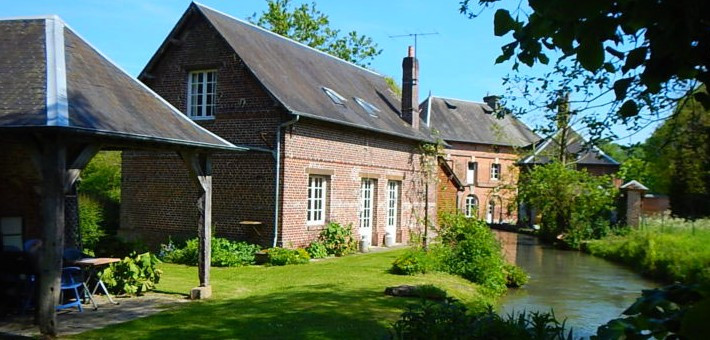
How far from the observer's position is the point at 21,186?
35.7 ft

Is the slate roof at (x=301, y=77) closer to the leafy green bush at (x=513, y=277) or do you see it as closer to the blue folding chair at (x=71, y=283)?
the leafy green bush at (x=513, y=277)

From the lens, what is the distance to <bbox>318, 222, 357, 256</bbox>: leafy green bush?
1739cm

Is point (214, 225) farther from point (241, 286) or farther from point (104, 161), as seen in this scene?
point (104, 161)

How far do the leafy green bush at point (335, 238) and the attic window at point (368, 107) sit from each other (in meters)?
4.59

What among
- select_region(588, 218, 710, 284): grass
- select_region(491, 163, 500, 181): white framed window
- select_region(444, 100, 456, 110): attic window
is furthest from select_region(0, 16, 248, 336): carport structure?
select_region(491, 163, 500, 181): white framed window

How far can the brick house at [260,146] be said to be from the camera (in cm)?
1602

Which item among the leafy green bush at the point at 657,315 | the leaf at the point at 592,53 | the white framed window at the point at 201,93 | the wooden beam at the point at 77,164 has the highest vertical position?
the white framed window at the point at 201,93

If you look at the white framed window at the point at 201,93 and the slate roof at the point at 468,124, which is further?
the slate roof at the point at 468,124

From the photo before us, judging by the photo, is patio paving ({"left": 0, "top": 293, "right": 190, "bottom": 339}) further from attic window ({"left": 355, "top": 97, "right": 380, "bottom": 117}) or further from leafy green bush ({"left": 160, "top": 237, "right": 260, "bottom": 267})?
attic window ({"left": 355, "top": 97, "right": 380, "bottom": 117})

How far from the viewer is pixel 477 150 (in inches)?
1724

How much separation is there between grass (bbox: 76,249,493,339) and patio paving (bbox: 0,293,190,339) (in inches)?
12.2

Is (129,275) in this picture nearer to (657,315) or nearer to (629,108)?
(629,108)

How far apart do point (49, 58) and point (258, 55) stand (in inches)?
366

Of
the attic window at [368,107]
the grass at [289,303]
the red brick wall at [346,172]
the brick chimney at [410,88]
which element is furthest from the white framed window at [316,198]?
the brick chimney at [410,88]
